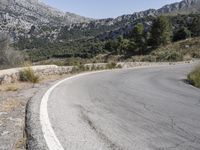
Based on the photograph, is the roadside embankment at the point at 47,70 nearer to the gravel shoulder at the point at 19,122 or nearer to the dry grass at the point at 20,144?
the gravel shoulder at the point at 19,122

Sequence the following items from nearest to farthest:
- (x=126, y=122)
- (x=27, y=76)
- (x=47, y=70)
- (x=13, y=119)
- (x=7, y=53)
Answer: (x=126, y=122) → (x=13, y=119) → (x=27, y=76) → (x=47, y=70) → (x=7, y=53)

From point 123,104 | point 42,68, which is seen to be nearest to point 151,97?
point 123,104

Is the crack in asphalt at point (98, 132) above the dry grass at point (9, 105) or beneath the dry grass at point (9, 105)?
above

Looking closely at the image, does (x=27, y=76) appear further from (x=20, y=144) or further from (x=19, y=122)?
(x=20, y=144)

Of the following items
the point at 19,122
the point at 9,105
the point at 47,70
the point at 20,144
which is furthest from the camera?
the point at 47,70

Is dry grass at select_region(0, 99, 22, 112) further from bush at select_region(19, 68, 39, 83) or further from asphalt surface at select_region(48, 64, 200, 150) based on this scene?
bush at select_region(19, 68, 39, 83)

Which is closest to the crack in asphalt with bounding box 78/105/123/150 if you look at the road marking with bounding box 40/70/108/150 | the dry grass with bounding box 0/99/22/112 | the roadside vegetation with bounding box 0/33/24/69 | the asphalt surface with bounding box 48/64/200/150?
the asphalt surface with bounding box 48/64/200/150

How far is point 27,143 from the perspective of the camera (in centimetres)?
609

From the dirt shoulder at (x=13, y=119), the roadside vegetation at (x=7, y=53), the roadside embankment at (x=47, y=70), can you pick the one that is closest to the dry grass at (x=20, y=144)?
the dirt shoulder at (x=13, y=119)

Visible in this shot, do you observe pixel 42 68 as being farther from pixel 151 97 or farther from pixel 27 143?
pixel 27 143

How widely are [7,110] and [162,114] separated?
3.73 m

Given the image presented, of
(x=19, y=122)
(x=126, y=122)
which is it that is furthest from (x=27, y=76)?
(x=126, y=122)

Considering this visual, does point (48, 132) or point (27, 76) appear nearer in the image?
point (48, 132)

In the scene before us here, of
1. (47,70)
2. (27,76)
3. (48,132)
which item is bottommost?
(47,70)
